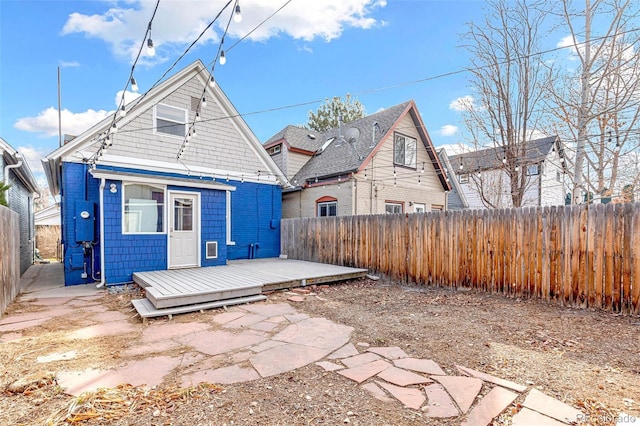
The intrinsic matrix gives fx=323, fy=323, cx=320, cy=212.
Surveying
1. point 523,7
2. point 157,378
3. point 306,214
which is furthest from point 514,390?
point 306,214

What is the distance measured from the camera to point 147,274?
23.8ft

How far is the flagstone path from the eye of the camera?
2.40 m

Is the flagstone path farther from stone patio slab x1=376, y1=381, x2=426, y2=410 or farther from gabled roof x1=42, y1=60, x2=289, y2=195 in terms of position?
gabled roof x1=42, y1=60, x2=289, y2=195

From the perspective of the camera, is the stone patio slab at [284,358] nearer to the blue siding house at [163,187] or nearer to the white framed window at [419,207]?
the blue siding house at [163,187]

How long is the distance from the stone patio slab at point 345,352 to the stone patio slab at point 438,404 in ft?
3.11

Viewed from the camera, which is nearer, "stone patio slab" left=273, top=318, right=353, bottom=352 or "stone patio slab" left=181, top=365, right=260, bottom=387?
"stone patio slab" left=181, top=365, right=260, bottom=387

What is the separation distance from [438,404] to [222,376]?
1820mm

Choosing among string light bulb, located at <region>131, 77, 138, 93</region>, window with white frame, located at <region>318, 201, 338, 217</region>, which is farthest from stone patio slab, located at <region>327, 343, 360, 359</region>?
window with white frame, located at <region>318, 201, 338, 217</region>

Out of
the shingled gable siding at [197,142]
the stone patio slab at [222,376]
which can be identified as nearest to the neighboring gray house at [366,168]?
the shingled gable siding at [197,142]

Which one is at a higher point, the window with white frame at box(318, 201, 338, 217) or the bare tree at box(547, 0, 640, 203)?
the bare tree at box(547, 0, 640, 203)

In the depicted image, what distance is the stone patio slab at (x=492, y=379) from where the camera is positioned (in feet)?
8.63

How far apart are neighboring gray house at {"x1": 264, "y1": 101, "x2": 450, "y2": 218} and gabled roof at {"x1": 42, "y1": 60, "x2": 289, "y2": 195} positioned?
1.81m

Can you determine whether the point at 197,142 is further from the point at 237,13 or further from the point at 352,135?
the point at 237,13

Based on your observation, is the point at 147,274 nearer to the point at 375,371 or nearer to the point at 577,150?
the point at 375,371
